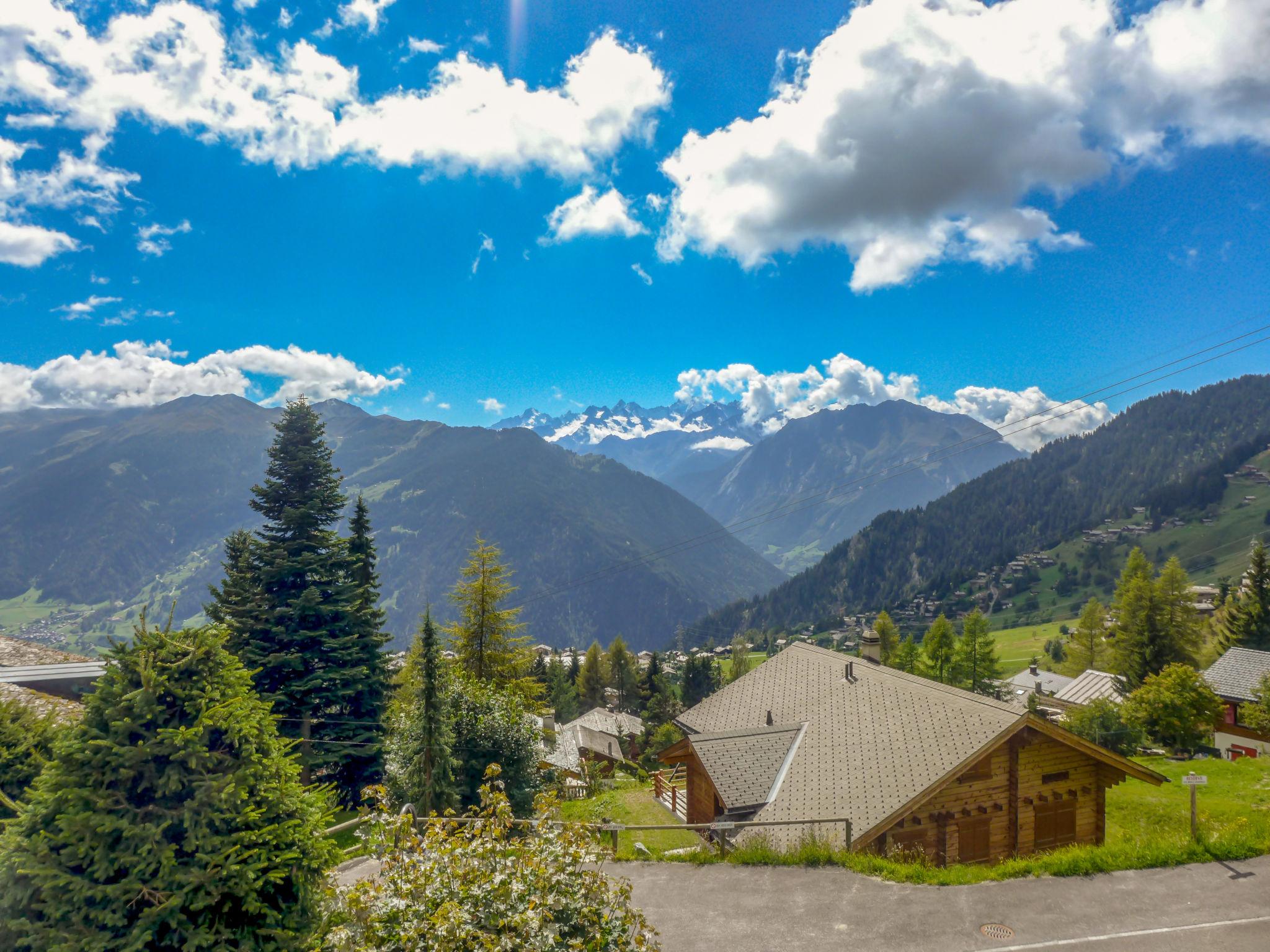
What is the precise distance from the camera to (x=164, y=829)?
5.73 metres

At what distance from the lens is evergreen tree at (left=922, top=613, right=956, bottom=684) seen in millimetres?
79875

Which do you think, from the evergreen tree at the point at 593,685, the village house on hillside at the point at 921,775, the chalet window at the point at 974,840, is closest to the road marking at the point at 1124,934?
the village house on hillside at the point at 921,775

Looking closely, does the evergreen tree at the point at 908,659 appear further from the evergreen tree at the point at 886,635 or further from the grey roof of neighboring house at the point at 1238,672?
the grey roof of neighboring house at the point at 1238,672

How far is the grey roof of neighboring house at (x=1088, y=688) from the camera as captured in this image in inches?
2722

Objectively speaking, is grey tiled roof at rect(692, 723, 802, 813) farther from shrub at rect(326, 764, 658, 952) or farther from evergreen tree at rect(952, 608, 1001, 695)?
evergreen tree at rect(952, 608, 1001, 695)

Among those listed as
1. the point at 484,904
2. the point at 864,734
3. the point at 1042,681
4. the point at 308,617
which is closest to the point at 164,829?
the point at 484,904

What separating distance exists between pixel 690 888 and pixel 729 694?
1939 cm

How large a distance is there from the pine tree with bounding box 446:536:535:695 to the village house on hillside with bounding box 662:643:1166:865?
1577cm

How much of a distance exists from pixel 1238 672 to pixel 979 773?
5015 centimetres

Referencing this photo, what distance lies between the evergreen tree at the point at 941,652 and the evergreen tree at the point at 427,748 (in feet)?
230

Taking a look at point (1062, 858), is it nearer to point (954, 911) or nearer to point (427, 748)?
point (954, 911)

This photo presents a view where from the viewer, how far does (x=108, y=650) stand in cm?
635

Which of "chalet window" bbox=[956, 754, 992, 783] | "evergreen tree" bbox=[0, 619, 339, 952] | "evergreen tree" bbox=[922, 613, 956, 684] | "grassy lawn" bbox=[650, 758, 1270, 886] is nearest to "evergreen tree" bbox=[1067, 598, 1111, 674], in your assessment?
"evergreen tree" bbox=[922, 613, 956, 684]

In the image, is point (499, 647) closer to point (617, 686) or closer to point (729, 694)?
point (729, 694)
